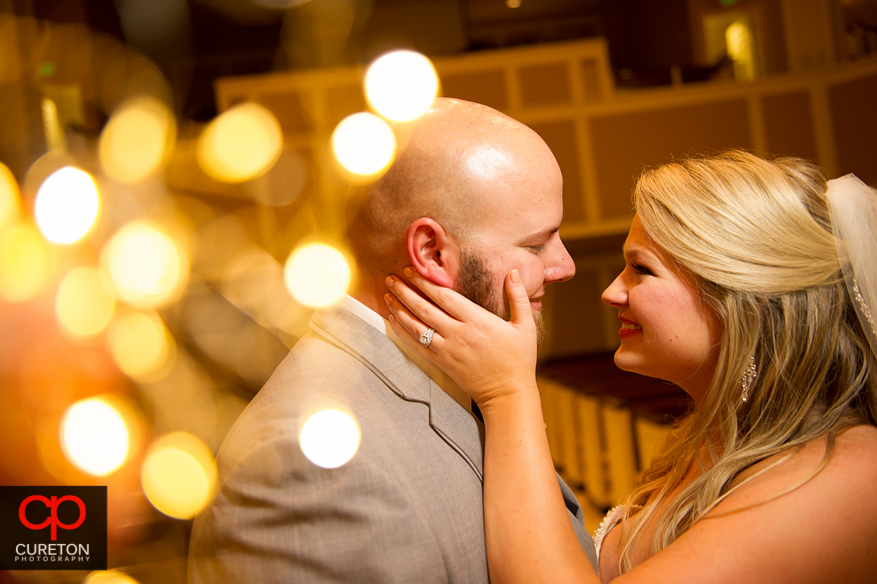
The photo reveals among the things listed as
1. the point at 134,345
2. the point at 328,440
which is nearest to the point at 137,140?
the point at 134,345

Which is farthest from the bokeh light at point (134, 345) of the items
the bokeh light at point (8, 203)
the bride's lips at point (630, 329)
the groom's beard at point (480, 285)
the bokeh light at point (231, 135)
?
the bokeh light at point (231, 135)

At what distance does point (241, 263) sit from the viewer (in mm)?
7992

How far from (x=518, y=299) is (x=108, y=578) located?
907 millimetres

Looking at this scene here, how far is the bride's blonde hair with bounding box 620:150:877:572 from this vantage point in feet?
4.75

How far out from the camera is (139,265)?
278 cm

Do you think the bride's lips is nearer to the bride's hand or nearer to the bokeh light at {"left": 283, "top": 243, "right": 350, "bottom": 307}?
the bride's hand

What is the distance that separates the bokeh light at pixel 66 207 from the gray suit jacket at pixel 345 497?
18.8 inches

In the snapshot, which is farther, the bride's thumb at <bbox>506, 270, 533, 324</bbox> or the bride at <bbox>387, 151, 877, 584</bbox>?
the bride's thumb at <bbox>506, 270, 533, 324</bbox>

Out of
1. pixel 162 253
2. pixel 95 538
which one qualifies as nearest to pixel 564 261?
pixel 95 538

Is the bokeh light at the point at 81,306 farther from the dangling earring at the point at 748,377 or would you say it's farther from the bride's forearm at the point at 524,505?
the dangling earring at the point at 748,377

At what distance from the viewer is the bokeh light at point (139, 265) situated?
165 cm

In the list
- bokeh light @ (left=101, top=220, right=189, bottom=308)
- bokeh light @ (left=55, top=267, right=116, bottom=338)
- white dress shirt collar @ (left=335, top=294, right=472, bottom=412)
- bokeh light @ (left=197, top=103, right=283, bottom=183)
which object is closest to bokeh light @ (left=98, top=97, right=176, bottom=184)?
bokeh light @ (left=197, top=103, right=283, bottom=183)

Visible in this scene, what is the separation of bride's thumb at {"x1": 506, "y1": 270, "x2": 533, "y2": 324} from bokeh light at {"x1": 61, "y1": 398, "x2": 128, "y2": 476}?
2.60 ft

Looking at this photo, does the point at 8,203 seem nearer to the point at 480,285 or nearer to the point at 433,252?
the point at 433,252
